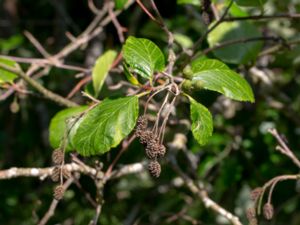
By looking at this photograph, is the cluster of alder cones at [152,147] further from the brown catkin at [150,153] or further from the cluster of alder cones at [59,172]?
the cluster of alder cones at [59,172]

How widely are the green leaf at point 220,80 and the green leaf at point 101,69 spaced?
45 centimetres

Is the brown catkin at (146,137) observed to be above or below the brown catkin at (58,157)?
above

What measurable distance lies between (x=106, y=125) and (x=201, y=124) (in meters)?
0.21

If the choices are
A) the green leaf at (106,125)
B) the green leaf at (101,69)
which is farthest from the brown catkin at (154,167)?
the green leaf at (101,69)

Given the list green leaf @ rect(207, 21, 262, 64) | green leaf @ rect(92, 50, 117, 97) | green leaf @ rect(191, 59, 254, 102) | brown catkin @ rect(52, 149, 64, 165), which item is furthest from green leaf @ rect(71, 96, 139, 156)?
green leaf @ rect(207, 21, 262, 64)

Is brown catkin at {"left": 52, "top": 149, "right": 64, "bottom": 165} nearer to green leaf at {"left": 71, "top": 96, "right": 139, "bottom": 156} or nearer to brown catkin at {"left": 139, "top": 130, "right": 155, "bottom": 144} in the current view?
green leaf at {"left": 71, "top": 96, "right": 139, "bottom": 156}

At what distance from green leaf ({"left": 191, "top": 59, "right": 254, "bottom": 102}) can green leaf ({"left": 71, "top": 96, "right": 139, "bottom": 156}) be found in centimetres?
16

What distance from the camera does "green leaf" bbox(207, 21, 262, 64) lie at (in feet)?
5.74

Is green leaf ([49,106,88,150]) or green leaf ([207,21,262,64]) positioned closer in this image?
green leaf ([49,106,88,150])

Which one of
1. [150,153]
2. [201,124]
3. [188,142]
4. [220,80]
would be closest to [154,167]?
[150,153]

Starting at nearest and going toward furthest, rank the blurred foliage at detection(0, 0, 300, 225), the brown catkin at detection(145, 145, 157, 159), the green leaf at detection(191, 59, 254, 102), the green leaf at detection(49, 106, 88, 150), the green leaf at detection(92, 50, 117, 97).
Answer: the brown catkin at detection(145, 145, 157, 159), the green leaf at detection(191, 59, 254, 102), the green leaf at detection(49, 106, 88, 150), the green leaf at detection(92, 50, 117, 97), the blurred foliage at detection(0, 0, 300, 225)

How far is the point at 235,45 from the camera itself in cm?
177

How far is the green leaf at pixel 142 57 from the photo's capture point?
135cm

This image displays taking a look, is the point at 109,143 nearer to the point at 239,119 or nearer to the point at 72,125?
A: the point at 72,125
